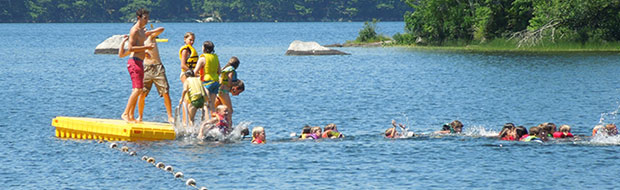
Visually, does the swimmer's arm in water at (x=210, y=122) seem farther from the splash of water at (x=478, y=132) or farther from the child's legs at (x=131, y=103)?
the splash of water at (x=478, y=132)

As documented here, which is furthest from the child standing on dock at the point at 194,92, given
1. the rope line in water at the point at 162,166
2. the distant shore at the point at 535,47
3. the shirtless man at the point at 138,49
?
the distant shore at the point at 535,47

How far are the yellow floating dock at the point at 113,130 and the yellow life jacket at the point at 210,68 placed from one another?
4.26ft

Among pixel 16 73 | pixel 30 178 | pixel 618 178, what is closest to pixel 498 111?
pixel 618 178

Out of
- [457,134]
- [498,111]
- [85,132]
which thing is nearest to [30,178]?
[85,132]

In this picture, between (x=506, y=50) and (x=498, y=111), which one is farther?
(x=506, y=50)

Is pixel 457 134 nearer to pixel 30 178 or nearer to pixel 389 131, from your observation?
pixel 389 131

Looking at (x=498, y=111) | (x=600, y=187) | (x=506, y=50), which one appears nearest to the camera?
(x=600, y=187)

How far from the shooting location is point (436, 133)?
70.8 feet

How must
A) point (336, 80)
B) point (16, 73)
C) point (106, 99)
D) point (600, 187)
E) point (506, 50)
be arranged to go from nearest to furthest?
point (600, 187) < point (106, 99) < point (336, 80) < point (16, 73) < point (506, 50)

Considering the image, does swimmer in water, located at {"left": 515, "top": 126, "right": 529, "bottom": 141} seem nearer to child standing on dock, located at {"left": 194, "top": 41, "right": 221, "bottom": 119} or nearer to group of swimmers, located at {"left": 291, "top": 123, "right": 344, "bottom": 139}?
group of swimmers, located at {"left": 291, "top": 123, "right": 344, "bottom": 139}

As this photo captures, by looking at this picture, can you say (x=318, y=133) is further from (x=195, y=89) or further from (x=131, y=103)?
(x=131, y=103)

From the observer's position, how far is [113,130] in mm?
20000

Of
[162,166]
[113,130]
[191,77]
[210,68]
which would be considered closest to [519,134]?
[210,68]

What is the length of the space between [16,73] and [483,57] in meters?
24.4
